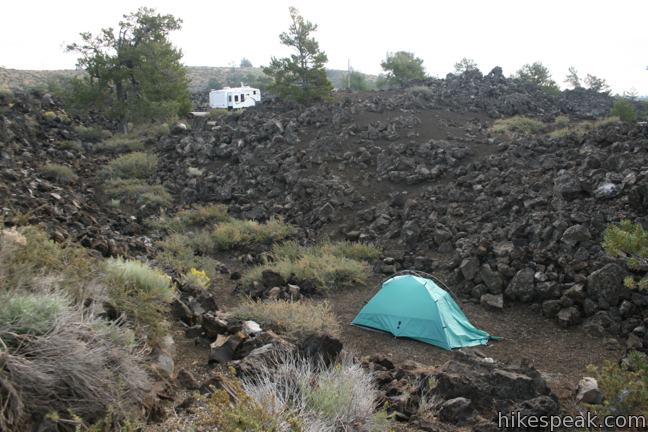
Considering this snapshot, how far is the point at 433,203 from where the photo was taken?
44.0 ft

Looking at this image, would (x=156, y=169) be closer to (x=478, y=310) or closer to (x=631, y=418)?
(x=478, y=310)

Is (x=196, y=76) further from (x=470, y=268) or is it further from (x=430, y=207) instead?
(x=470, y=268)

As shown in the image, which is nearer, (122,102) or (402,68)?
(122,102)

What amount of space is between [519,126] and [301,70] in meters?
10.7

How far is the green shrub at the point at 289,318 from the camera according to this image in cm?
684

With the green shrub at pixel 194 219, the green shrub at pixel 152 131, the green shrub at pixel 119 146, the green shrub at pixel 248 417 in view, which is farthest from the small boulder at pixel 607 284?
the green shrub at pixel 152 131

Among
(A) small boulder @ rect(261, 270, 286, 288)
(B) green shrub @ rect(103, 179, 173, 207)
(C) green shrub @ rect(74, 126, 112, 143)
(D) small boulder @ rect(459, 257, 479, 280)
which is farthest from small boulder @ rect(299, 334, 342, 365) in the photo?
(C) green shrub @ rect(74, 126, 112, 143)

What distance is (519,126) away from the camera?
18.7 m

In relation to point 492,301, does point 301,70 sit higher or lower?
higher

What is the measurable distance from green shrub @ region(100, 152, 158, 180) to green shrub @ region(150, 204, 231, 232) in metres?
4.19

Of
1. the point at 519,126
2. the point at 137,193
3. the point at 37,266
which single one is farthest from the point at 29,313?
the point at 519,126

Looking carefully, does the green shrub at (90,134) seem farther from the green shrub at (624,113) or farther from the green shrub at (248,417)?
the green shrub at (248,417)

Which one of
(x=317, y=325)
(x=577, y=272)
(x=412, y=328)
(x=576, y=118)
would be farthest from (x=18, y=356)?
(x=576, y=118)

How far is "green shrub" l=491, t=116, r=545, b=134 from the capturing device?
60.2 feet
